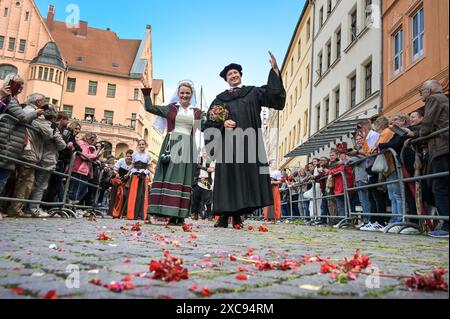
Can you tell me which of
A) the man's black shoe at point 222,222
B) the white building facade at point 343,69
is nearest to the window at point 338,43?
the white building facade at point 343,69

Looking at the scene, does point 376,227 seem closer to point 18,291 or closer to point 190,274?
point 190,274

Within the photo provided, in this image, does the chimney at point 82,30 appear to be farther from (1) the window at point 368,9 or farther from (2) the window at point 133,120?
(1) the window at point 368,9

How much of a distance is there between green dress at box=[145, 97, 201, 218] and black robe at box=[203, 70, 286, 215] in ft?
1.92

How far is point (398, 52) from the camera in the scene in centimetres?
1529

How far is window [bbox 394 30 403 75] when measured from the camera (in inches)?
589

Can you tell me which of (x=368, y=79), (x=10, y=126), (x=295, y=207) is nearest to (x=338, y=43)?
(x=368, y=79)

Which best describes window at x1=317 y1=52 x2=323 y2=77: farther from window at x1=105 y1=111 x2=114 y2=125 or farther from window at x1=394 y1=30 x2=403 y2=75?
window at x1=105 y1=111 x2=114 y2=125

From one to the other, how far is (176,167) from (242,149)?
1.33m

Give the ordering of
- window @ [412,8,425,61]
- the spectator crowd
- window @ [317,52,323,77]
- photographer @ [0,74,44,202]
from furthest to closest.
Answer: window @ [317,52,323,77] < window @ [412,8,425,61] < photographer @ [0,74,44,202] < the spectator crowd

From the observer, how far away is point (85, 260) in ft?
8.00

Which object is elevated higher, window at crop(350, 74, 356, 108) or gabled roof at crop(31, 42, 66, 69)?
gabled roof at crop(31, 42, 66, 69)

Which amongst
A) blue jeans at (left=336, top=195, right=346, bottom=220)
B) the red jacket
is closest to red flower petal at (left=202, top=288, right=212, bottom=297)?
the red jacket

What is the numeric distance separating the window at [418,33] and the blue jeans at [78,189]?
1088cm

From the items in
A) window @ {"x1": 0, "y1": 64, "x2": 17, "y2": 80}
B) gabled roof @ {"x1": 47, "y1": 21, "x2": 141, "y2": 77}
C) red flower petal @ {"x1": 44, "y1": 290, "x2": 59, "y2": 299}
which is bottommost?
red flower petal @ {"x1": 44, "y1": 290, "x2": 59, "y2": 299}
